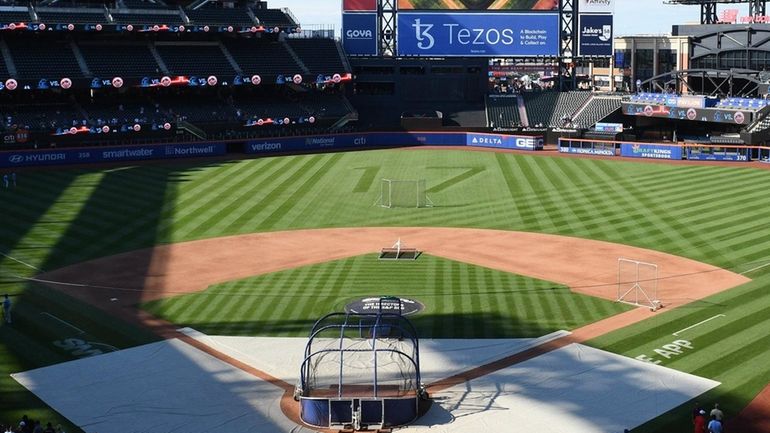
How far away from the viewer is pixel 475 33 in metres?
93.4

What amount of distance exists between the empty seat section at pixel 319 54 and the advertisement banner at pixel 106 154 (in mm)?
17505

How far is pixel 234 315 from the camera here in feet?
108

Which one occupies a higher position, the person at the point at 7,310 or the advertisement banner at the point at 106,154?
the advertisement banner at the point at 106,154

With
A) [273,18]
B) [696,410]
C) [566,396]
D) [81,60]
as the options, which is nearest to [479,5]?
[273,18]

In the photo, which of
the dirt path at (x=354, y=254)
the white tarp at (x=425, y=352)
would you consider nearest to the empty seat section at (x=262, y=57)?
the dirt path at (x=354, y=254)

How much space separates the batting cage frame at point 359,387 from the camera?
2309cm

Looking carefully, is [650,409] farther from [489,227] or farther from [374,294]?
[489,227]

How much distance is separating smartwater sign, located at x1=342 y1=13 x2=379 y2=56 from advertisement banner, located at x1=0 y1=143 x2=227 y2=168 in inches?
863

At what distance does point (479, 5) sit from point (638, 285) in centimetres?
6252

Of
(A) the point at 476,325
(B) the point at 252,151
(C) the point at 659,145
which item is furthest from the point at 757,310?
(B) the point at 252,151

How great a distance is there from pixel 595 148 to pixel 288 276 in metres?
48.5

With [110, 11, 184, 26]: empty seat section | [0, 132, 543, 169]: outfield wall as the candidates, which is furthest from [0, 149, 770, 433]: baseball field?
[110, 11, 184, 26]: empty seat section

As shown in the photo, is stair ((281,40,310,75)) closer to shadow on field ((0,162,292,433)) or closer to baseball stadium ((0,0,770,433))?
baseball stadium ((0,0,770,433))

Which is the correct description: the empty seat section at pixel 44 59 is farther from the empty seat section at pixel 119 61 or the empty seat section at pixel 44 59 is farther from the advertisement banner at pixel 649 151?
the advertisement banner at pixel 649 151
